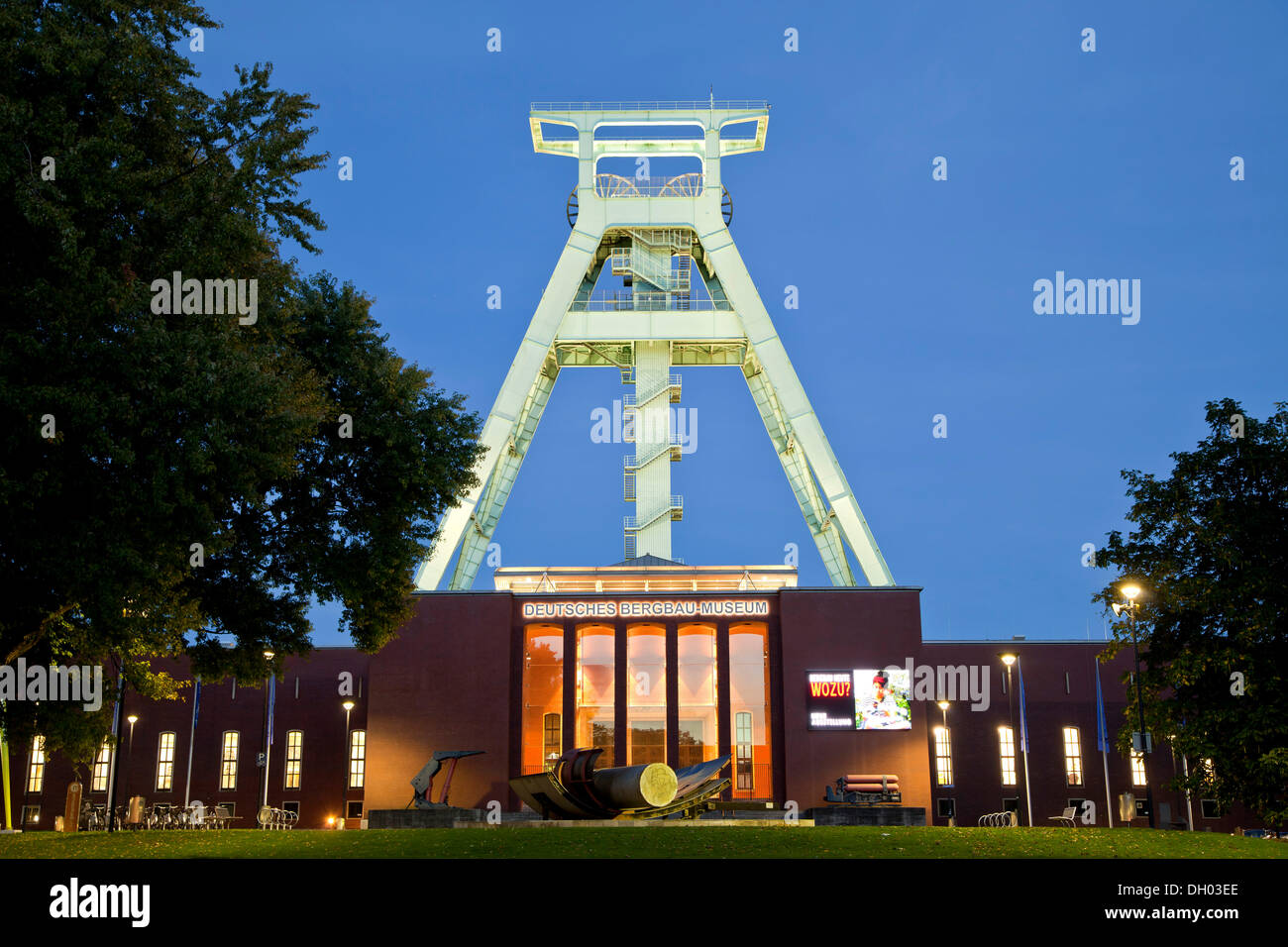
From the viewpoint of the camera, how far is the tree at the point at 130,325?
19625mm

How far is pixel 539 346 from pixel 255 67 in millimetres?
31839

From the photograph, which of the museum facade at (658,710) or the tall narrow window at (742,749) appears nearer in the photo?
the museum facade at (658,710)

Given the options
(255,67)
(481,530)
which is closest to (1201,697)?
(255,67)

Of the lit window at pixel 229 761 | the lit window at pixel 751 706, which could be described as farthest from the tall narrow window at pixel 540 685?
the lit window at pixel 229 761

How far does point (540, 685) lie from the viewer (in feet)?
154

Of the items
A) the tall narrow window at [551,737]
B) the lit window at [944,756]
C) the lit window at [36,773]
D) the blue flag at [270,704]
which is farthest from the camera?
the lit window at [36,773]

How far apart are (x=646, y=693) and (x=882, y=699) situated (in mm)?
9431

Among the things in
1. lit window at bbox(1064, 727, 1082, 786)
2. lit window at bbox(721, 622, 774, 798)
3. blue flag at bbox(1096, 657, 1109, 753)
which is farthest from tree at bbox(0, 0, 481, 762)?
lit window at bbox(1064, 727, 1082, 786)

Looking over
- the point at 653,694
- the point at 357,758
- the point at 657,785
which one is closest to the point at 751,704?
the point at 653,694

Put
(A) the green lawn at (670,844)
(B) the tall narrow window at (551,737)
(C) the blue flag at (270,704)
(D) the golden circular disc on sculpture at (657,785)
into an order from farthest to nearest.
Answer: (B) the tall narrow window at (551,737)
(C) the blue flag at (270,704)
(D) the golden circular disc on sculpture at (657,785)
(A) the green lawn at (670,844)

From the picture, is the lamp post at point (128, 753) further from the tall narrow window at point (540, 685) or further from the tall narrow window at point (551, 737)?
the tall narrow window at point (551, 737)

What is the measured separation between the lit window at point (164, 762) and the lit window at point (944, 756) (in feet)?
109

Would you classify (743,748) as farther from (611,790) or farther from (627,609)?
(611,790)

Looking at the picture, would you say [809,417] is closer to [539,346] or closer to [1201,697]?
[539,346]
